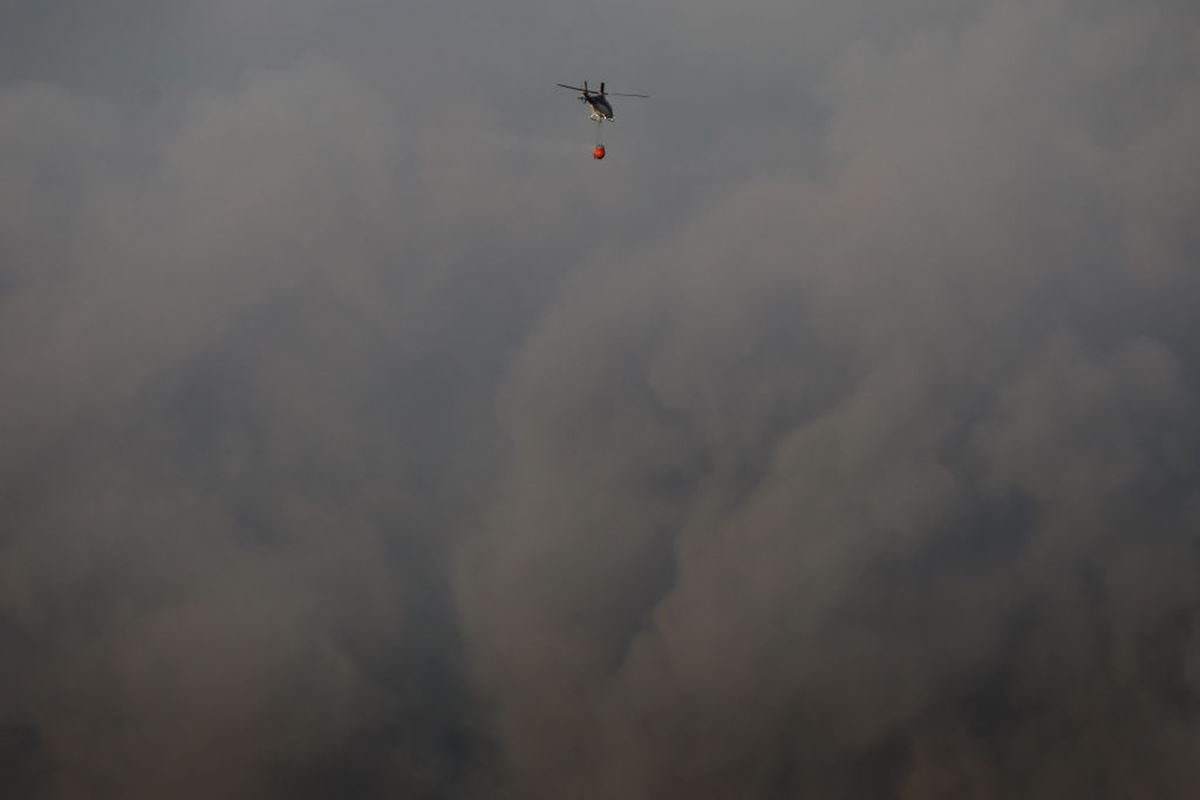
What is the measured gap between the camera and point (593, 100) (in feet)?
343

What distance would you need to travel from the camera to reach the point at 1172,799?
7594 inches

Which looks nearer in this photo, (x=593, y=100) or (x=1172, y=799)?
(x=593, y=100)

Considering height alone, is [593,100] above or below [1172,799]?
above

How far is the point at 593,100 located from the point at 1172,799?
168862 millimetres
